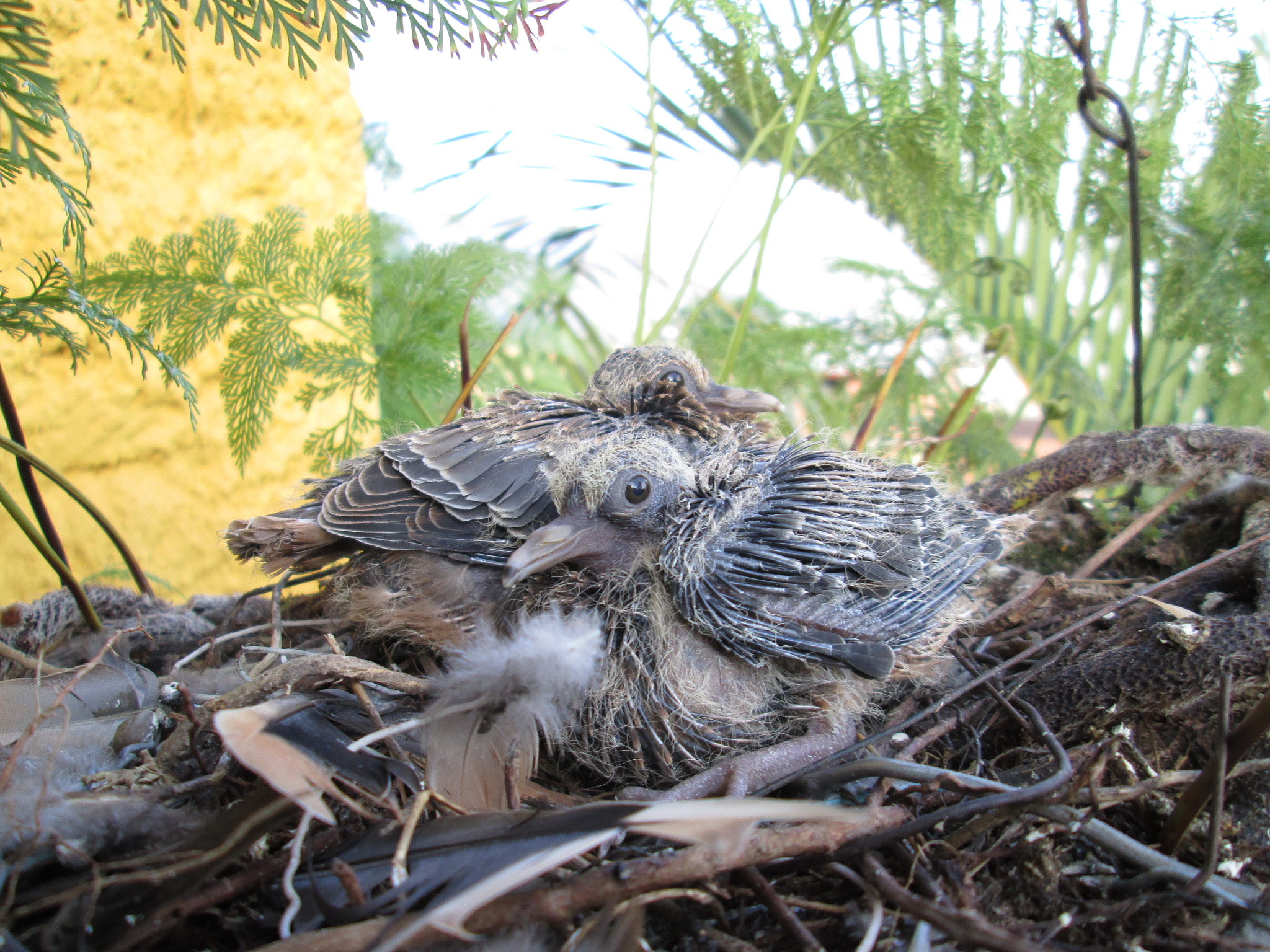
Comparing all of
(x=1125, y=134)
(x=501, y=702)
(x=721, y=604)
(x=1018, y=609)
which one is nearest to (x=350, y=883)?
(x=501, y=702)

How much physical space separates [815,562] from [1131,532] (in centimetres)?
62

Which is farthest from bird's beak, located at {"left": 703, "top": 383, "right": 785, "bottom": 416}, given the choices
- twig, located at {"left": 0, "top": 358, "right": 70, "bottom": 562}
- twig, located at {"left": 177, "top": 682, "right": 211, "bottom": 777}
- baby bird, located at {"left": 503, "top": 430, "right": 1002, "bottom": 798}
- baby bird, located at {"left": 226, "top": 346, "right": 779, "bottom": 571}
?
twig, located at {"left": 0, "top": 358, "right": 70, "bottom": 562}

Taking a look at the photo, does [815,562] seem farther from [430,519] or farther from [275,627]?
[275,627]

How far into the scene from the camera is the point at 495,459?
0.74m

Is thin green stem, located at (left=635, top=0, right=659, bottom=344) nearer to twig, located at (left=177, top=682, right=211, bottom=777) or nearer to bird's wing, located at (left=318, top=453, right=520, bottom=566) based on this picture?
bird's wing, located at (left=318, top=453, right=520, bottom=566)

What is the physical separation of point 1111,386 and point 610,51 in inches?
58.5

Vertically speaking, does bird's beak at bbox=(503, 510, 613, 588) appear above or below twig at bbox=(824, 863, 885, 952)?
above

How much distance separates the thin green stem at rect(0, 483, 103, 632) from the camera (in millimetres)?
710

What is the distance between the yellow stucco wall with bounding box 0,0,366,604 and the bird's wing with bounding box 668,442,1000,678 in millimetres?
1158

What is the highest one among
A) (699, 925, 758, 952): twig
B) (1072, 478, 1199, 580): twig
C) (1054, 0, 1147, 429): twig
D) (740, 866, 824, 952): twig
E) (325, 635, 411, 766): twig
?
(1054, 0, 1147, 429): twig

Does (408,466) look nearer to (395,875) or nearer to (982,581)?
(395,875)

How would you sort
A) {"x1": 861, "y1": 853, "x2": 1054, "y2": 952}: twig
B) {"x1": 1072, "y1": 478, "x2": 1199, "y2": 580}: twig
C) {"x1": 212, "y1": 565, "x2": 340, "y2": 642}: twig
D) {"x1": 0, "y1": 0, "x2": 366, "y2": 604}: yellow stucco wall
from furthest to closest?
{"x1": 0, "y1": 0, "x2": 366, "y2": 604}: yellow stucco wall → {"x1": 1072, "y1": 478, "x2": 1199, "y2": 580}: twig → {"x1": 212, "y1": 565, "x2": 340, "y2": 642}: twig → {"x1": 861, "y1": 853, "x2": 1054, "y2": 952}: twig

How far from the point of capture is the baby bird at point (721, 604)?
26.8 inches

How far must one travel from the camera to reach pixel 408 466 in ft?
2.41
